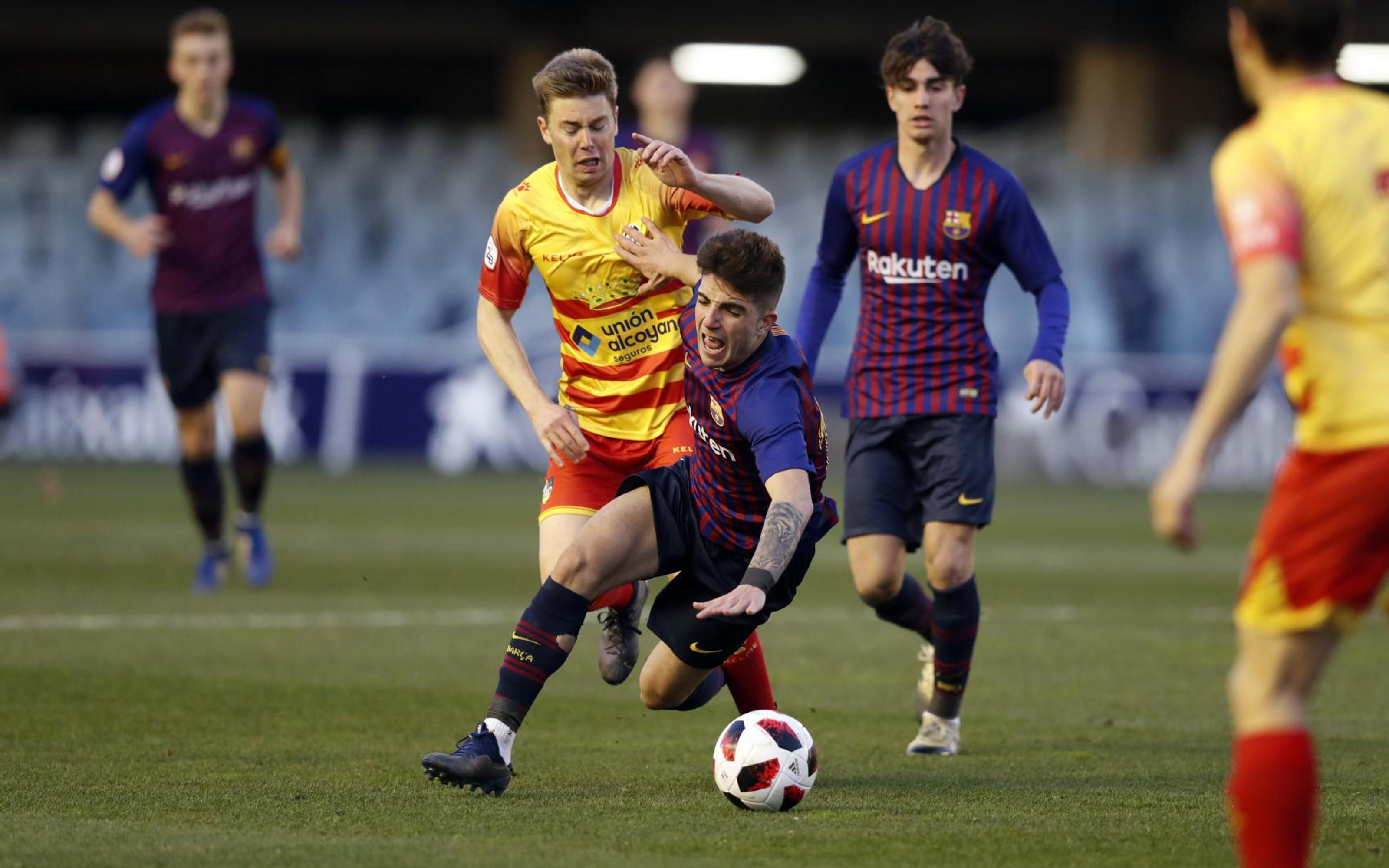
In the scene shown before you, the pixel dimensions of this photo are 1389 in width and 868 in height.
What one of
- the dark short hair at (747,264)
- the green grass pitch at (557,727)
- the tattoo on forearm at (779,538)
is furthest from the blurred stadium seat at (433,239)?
the tattoo on forearm at (779,538)

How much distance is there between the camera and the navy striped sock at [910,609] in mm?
6078

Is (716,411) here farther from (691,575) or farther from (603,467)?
(603,467)

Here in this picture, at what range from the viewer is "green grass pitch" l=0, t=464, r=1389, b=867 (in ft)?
13.8

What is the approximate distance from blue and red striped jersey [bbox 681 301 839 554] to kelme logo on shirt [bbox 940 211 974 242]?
102cm

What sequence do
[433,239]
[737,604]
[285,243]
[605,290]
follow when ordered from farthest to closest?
[433,239], [285,243], [605,290], [737,604]

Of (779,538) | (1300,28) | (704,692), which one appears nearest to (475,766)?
(704,692)

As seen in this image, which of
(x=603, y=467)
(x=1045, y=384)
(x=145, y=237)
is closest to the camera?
(x=1045, y=384)

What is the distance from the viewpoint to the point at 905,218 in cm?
595

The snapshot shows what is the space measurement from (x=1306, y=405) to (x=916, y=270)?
2804 millimetres

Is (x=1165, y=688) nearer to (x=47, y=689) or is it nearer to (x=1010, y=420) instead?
(x=47, y=689)

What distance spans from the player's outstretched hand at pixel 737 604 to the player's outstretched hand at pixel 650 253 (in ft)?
3.98

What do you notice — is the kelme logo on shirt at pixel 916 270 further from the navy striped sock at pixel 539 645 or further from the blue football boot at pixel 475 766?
the blue football boot at pixel 475 766

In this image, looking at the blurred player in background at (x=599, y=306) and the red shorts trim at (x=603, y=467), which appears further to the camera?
the red shorts trim at (x=603, y=467)

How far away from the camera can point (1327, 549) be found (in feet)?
10.4
